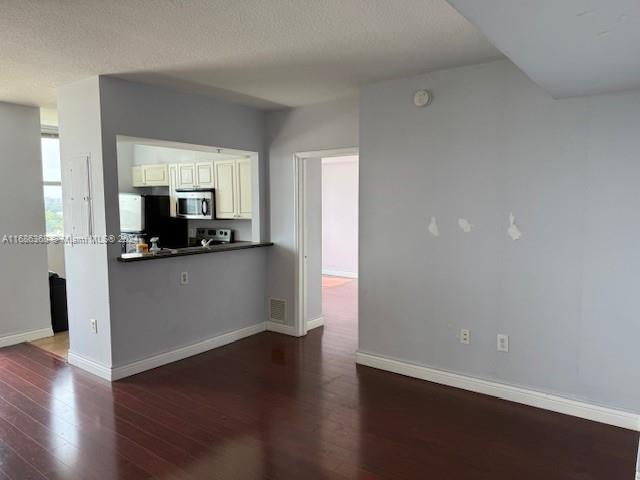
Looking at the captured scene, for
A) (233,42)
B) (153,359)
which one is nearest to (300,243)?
(153,359)

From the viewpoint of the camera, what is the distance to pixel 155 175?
6484mm

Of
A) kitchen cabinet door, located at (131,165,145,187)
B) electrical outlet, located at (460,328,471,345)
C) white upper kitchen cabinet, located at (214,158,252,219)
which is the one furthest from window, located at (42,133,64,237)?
electrical outlet, located at (460,328,471,345)

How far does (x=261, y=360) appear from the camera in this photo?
4.25 meters

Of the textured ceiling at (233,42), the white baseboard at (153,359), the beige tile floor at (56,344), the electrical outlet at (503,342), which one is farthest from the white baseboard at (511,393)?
the beige tile floor at (56,344)

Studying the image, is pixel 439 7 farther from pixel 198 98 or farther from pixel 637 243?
pixel 198 98

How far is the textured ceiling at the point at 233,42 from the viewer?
232cm

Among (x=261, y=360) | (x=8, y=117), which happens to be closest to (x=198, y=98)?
(x=8, y=117)

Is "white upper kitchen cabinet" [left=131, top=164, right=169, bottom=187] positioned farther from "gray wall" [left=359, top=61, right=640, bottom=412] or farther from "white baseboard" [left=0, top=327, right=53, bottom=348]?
"gray wall" [left=359, top=61, right=640, bottom=412]

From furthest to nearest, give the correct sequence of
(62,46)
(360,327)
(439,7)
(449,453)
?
(360,327) < (62,46) < (449,453) < (439,7)

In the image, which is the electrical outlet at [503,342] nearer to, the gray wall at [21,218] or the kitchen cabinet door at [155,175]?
the gray wall at [21,218]

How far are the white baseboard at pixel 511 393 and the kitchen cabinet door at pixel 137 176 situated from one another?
4.38 metres

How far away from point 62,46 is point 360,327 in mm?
3080

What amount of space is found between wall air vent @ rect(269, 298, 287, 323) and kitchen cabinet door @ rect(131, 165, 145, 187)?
299cm

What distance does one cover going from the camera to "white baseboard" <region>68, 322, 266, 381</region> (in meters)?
3.80
